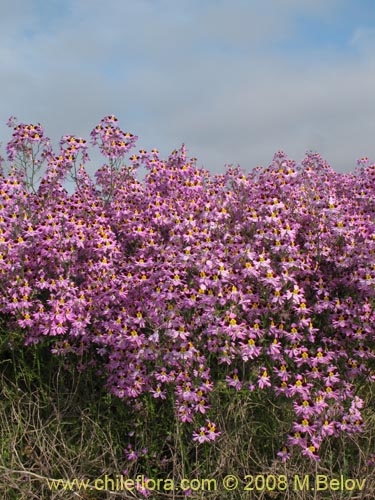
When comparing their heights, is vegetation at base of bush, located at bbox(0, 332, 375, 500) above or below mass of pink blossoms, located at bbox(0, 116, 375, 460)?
below

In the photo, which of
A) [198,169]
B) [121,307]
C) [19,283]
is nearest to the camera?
[121,307]

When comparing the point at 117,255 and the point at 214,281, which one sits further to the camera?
the point at 117,255

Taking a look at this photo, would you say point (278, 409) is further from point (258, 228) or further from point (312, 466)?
point (258, 228)

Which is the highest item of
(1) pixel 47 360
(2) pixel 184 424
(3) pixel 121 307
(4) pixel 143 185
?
(4) pixel 143 185

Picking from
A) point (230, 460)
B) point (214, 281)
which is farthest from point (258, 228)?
point (230, 460)

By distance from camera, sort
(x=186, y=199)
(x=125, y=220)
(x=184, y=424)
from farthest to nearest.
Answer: (x=186, y=199)
(x=125, y=220)
(x=184, y=424)

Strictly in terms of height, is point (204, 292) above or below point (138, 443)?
above

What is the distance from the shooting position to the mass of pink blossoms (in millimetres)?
5672

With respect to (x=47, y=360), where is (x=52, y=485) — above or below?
below

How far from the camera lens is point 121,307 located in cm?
639

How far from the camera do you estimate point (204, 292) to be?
576cm

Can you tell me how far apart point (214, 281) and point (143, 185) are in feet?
13.2

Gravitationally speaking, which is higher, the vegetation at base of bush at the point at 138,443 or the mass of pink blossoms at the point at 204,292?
the mass of pink blossoms at the point at 204,292

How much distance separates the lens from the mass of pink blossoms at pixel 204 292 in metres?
5.67
